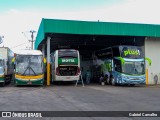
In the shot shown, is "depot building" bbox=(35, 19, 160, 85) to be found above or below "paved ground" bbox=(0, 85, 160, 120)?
Result: above

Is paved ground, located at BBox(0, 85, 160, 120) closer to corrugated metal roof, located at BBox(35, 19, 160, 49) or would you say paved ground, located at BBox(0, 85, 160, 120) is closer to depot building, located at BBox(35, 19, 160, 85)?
corrugated metal roof, located at BBox(35, 19, 160, 49)

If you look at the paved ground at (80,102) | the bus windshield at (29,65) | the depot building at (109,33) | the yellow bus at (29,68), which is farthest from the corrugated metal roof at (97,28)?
the paved ground at (80,102)

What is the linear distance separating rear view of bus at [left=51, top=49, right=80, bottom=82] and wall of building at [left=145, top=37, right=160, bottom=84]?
28.0 feet

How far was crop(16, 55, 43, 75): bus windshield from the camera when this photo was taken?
3027 centimetres

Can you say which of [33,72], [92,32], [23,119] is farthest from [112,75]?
[23,119]

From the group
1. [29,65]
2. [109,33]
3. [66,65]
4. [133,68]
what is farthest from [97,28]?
[29,65]

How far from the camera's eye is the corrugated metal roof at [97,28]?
32.1 m

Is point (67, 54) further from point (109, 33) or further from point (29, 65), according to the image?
point (109, 33)

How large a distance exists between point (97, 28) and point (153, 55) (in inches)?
300

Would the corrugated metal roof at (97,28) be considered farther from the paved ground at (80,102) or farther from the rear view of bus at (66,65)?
the paved ground at (80,102)

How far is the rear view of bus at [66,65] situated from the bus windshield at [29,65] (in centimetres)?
197

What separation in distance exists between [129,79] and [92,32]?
575 centimetres

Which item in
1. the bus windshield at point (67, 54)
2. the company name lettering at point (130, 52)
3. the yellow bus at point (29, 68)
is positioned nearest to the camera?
the yellow bus at point (29, 68)

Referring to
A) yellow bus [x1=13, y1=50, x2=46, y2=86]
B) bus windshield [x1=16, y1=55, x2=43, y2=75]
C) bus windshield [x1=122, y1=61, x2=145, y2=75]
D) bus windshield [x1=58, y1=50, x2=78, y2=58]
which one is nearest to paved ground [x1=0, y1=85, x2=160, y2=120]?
yellow bus [x1=13, y1=50, x2=46, y2=86]
